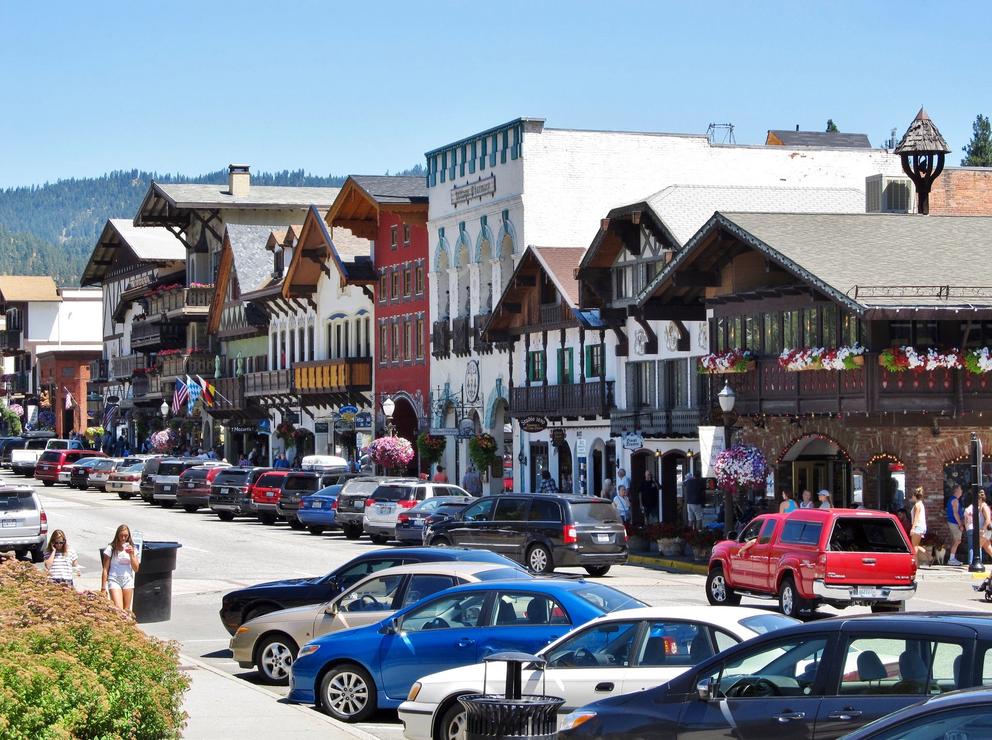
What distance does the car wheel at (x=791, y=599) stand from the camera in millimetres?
25656

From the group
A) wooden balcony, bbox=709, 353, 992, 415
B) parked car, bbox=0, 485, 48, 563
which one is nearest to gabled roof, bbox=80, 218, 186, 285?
parked car, bbox=0, 485, 48, 563

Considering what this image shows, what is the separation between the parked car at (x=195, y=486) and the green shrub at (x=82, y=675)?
45.2m

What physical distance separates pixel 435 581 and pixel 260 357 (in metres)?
68.1

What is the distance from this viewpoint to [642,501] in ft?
159

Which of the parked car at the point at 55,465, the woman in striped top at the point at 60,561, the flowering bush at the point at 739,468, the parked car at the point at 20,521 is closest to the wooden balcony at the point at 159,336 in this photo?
the parked car at the point at 55,465

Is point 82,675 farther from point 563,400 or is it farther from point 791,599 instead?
point 563,400

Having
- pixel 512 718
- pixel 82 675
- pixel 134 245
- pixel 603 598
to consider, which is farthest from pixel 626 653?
pixel 134 245

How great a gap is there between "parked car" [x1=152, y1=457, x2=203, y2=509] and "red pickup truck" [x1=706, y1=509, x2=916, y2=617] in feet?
123

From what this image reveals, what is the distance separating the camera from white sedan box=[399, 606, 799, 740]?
523 inches

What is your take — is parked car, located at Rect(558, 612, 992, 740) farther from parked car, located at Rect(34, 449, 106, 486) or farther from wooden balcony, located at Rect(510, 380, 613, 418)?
parked car, located at Rect(34, 449, 106, 486)

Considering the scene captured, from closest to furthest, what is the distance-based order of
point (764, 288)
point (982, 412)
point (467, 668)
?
point (467, 668) → point (982, 412) → point (764, 288)

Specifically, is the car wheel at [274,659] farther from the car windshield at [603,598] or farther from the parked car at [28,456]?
the parked car at [28,456]

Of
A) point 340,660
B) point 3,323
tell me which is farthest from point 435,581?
point 3,323

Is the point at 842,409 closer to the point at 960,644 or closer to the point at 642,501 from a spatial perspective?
the point at 642,501
